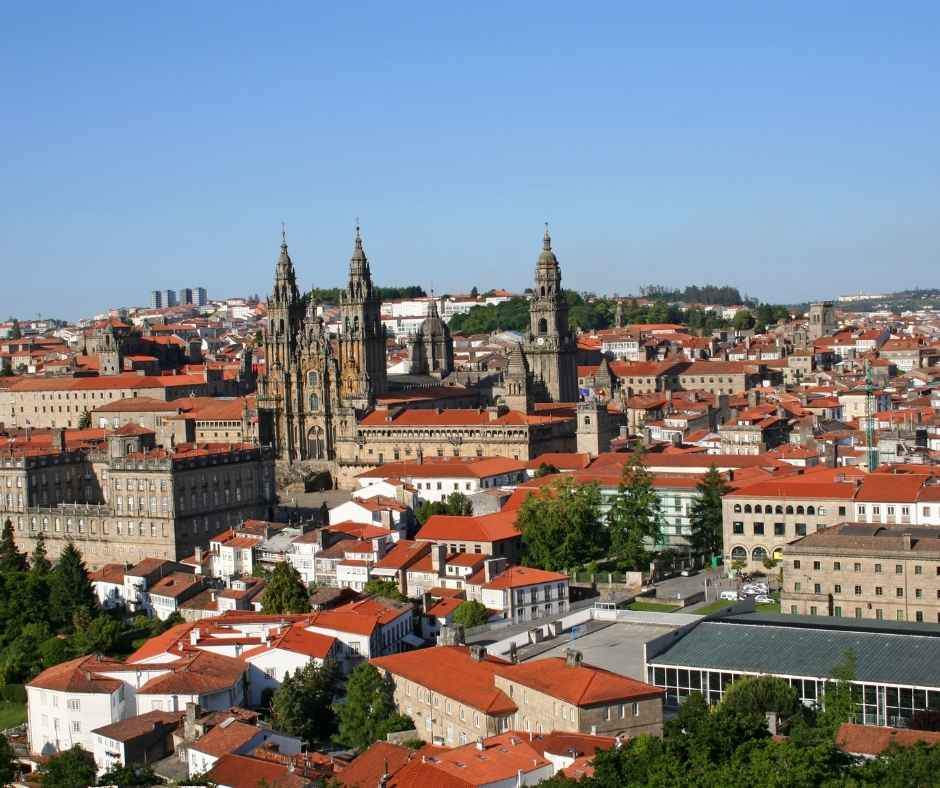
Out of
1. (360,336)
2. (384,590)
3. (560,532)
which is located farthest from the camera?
(360,336)

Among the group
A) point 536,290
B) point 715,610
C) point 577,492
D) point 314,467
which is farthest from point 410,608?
point 536,290

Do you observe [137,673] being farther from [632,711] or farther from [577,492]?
[577,492]

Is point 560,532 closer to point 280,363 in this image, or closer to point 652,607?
point 652,607

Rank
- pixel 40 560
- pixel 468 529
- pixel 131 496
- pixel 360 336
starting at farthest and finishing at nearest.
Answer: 1. pixel 360 336
2. pixel 131 496
3. pixel 40 560
4. pixel 468 529

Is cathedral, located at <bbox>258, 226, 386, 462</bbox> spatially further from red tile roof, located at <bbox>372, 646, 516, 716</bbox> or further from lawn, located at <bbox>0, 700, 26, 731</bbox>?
red tile roof, located at <bbox>372, 646, 516, 716</bbox>

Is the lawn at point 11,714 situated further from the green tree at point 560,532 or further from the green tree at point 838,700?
the green tree at point 838,700

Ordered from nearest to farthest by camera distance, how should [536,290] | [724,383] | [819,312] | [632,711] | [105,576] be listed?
1. [632,711]
2. [105,576]
3. [536,290]
4. [724,383]
5. [819,312]

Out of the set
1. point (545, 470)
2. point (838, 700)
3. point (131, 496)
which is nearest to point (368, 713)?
point (838, 700)
